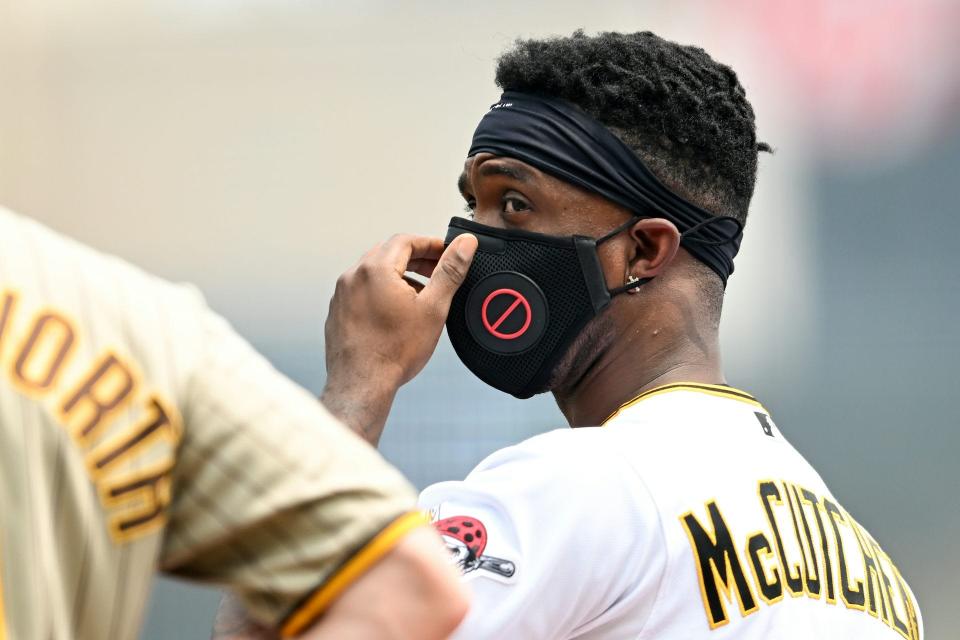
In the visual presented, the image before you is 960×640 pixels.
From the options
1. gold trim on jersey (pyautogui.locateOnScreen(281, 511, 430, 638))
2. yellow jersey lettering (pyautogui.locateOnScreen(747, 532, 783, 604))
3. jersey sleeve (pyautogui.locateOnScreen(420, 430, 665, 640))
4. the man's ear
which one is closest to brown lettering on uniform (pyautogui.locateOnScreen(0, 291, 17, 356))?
gold trim on jersey (pyautogui.locateOnScreen(281, 511, 430, 638))

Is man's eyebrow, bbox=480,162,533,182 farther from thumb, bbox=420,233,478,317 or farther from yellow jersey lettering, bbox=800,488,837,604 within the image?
yellow jersey lettering, bbox=800,488,837,604

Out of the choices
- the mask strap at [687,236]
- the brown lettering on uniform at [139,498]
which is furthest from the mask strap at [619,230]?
the brown lettering on uniform at [139,498]

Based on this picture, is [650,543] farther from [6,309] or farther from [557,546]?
[6,309]

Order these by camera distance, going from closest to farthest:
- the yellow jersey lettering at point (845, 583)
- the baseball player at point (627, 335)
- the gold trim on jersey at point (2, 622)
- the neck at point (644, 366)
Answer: the gold trim on jersey at point (2, 622)
the baseball player at point (627, 335)
the yellow jersey lettering at point (845, 583)
the neck at point (644, 366)

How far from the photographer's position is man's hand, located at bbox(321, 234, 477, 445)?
6.61ft

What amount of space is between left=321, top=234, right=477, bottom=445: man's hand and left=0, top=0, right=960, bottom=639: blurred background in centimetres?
395

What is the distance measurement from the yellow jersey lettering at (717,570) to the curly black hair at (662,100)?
71 cm

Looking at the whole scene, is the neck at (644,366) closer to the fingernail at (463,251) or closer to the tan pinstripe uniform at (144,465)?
the fingernail at (463,251)

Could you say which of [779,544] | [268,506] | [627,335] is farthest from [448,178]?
[268,506]

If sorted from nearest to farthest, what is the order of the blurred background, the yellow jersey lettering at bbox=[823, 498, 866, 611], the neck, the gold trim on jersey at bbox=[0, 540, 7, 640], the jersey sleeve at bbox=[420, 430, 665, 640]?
the gold trim on jersey at bbox=[0, 540, 7, 640] < the jersey sleeve at bbox=[420, 430, 665, 640] < the yellow jersey lettering at bbox=[823, 498, 866, 611] < the neck < the blurred background

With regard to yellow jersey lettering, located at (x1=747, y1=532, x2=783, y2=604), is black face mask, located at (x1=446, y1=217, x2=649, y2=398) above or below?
above

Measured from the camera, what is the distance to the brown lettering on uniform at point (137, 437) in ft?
3.05

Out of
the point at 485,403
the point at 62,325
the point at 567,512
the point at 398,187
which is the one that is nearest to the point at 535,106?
the point at 567,512

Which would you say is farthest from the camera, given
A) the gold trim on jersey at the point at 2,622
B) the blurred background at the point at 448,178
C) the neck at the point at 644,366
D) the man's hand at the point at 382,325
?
the blurred background at the point at 448,178
